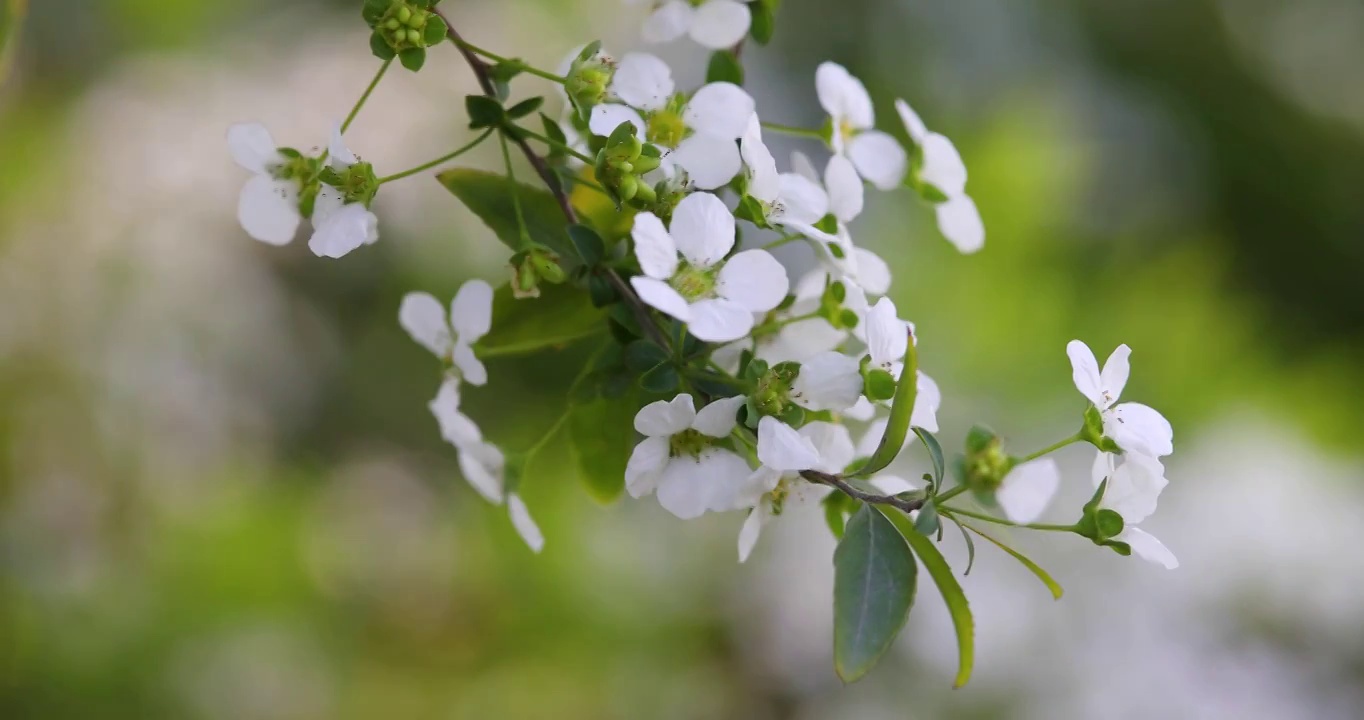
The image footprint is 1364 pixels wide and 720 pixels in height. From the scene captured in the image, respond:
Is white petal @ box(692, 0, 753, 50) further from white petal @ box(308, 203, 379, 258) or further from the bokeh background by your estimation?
the bokeh background

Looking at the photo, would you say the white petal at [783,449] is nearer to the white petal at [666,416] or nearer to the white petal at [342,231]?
the white petal at [666,416]

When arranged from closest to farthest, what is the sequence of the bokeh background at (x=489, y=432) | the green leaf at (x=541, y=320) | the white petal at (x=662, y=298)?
the white petal at (x=662, y=298), the green leaf at (x=541, y=320), the bokeh background at (x=489, y=432)

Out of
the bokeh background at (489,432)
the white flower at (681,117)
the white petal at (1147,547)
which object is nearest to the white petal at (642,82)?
the white flower at (681,117)

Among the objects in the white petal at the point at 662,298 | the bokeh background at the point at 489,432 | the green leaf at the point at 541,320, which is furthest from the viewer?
the bokeh background at the point at 489,432

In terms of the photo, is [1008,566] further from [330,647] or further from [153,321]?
[153,321]

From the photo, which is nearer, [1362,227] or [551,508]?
[551,508]

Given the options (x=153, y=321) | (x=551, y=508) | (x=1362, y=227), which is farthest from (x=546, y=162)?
(x=1362, y=227)

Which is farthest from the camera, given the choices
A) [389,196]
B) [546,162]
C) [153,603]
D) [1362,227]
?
[1362,227]
